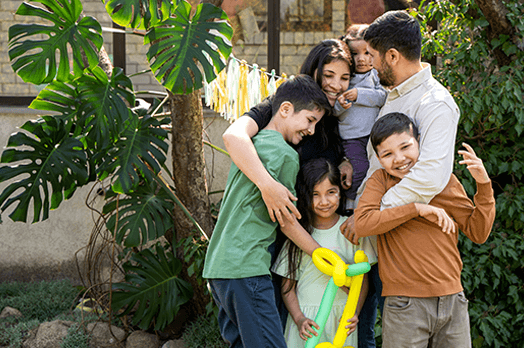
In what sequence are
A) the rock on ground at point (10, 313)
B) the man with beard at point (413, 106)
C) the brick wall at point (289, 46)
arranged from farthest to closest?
the brick wall at point (289, 46) < the rock on ground at point (10, 313) < the man with beard at point (413, 106)

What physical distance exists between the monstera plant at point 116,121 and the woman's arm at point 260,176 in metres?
0.93

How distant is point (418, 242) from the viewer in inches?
70.2

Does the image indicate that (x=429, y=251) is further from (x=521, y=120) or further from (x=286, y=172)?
(x=521, y=120)

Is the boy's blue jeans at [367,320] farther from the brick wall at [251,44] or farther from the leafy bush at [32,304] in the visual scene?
the brick wall at [251,44]

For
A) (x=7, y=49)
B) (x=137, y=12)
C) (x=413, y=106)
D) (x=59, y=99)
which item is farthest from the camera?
(x=7, y=49)

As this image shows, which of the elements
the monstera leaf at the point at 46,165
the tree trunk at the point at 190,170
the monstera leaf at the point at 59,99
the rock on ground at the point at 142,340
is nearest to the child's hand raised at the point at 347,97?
the tree trunk at the point at 190,170

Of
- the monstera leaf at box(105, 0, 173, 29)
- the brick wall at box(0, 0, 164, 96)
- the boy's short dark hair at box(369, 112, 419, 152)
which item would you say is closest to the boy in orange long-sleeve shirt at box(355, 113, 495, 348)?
the boy's short dark hair at box(369, 112, 419, 152)

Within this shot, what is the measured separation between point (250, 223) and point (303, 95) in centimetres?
50

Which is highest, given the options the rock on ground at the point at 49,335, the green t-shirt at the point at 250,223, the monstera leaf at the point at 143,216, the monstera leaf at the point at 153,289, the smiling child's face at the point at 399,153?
the smiling child's face at the point at 399,153

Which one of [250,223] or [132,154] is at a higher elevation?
[132,154]

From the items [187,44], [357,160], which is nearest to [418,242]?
[357,160]

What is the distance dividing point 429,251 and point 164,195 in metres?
1.98

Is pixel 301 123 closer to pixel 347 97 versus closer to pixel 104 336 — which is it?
pixel 347 97

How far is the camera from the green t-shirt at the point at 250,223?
1.77 metres
